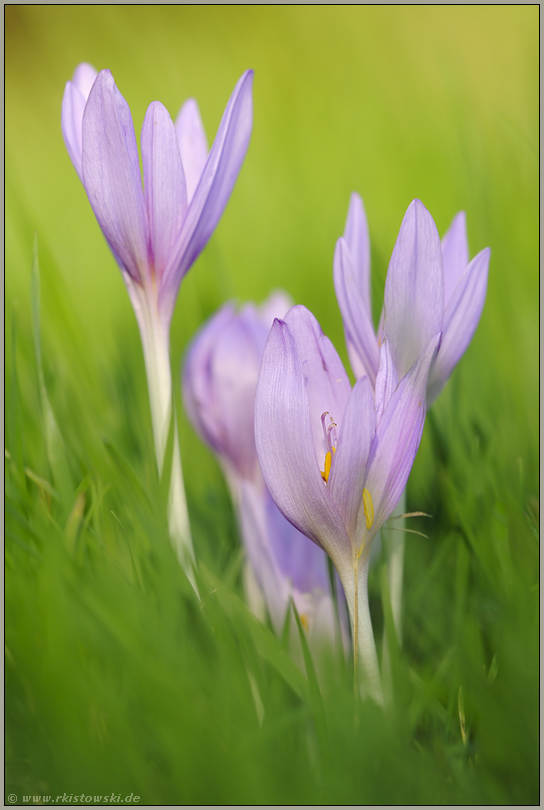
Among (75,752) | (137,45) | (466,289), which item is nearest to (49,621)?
(75,752)

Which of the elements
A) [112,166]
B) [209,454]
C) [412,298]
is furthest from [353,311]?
[209,454]

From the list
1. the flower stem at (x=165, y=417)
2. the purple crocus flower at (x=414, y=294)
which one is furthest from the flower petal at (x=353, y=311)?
the flower stem at (x=165, y=417)

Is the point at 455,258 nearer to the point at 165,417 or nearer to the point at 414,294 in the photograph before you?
the point at 414,294

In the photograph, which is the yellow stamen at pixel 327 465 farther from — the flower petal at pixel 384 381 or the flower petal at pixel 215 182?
the flower petal at pixel 215 182

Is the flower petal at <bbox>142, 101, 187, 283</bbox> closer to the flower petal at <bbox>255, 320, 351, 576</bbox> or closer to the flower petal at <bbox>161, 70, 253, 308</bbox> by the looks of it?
the flower petal at <bbox>161, 70, 253, 308</bbox>

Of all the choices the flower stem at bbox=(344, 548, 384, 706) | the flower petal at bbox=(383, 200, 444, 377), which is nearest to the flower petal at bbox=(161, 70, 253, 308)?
the flower petal at bbox=(383, 200, 444, 377)

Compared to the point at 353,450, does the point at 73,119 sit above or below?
above
